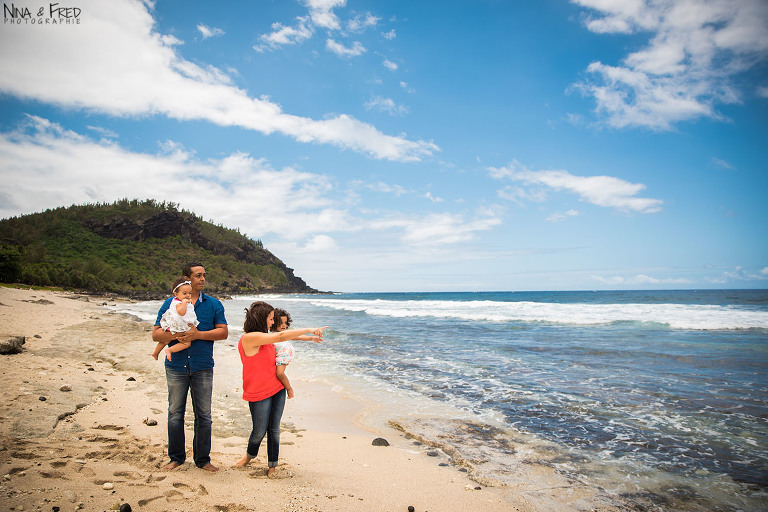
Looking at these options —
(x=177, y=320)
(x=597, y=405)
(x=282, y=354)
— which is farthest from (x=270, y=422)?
(x=597, y=405)

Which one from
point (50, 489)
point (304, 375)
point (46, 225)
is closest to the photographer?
point (50, 489)

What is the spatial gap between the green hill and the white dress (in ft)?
199

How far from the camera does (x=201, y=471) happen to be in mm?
4145

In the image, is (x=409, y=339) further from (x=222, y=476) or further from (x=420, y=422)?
(x=222, y=476)

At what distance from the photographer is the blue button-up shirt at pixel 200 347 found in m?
4.14

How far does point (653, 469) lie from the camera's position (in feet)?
17.5

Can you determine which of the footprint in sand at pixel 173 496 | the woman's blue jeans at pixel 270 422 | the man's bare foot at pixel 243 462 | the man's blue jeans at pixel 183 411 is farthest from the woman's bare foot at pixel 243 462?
the footprint in sand at pixel 173 496

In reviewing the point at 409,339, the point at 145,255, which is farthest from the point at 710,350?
the point at 145,255

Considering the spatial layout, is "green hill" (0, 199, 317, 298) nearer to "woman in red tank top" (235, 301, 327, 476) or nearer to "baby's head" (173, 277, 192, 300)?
"baby's head" (173, 277, 192, 300)

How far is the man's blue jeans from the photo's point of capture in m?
4.15

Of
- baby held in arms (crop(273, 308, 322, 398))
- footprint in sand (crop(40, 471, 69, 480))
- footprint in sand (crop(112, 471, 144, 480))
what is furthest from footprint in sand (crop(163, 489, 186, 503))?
baby held in arms (crop(273, 308, 322, 398))

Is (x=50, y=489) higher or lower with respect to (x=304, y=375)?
higher

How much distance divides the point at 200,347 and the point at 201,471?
1404 mm

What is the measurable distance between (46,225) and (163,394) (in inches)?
4629
